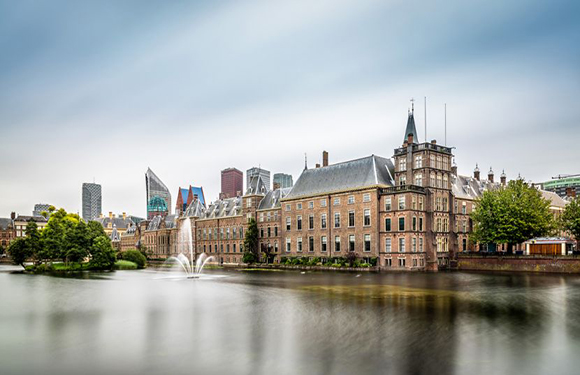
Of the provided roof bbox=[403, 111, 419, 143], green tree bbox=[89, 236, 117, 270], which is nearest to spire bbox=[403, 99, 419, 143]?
roof bbox=[403, 111, 419, 143]

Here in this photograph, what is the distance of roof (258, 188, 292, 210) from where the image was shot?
85688 millimetres

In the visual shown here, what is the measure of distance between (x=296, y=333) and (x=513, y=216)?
165 ft

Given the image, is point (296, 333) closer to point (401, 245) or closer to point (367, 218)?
point (401, 245)

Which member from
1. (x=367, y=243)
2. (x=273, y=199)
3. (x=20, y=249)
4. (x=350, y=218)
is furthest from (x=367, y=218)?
(x=20, y=249)

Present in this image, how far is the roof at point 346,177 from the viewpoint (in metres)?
67.8

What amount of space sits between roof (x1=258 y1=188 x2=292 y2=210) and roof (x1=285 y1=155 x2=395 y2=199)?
4.46m

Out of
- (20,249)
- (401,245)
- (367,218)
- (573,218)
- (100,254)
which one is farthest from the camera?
(20,249)

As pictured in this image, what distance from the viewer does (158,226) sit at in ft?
415

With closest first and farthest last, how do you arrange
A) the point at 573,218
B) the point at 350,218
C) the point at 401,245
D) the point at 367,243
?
the point at 573,218, the point at 401,245, the point at 367,243, the point at 350,218

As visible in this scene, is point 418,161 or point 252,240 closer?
point 418,161

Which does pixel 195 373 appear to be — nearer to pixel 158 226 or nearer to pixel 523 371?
pixel 523 371

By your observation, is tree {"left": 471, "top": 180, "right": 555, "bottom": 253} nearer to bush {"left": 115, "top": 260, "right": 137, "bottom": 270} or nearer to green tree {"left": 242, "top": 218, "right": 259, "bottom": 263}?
green tree {"left": 242, "top": 218, "right": 259, "bottom": 263}

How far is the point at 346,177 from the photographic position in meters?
71.4

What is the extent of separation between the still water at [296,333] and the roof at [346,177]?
1389 inches
